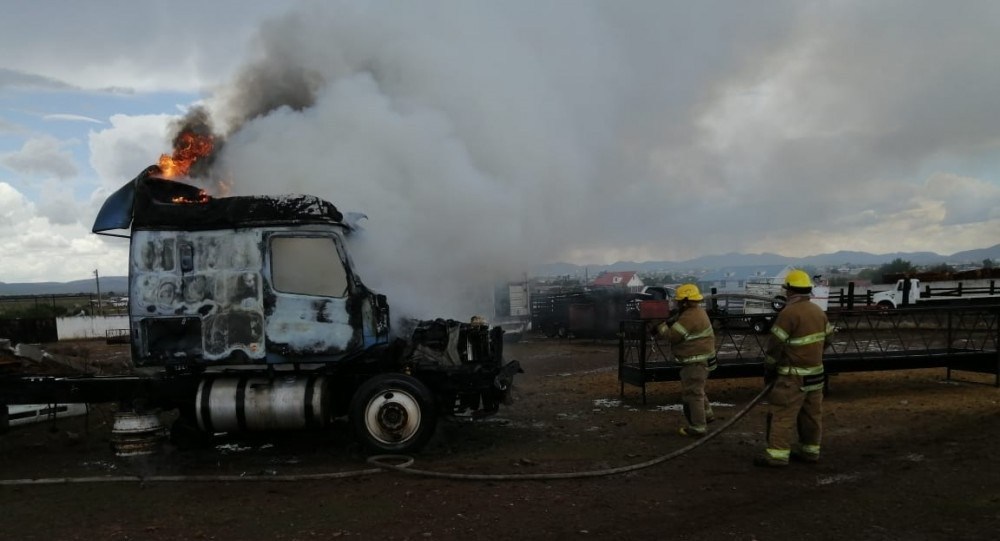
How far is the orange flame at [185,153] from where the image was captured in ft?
26.9

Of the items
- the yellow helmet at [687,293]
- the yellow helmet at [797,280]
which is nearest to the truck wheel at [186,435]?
the yellow helmet at [687,293]

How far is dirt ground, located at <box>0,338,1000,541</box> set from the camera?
16.4ft

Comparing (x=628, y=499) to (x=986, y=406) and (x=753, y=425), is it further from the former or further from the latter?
(x=986, y=406)

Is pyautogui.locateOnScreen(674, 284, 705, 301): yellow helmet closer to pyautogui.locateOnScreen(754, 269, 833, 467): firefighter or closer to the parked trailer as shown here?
pyautogui.locateOnScreen(754, 269, 833, 467): firefighter

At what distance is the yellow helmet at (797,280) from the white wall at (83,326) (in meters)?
35.0

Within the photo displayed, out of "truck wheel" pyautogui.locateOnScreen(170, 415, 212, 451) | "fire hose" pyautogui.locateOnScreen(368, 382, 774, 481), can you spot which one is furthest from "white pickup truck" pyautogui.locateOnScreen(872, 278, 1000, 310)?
"truck wheel" pyautogui.locateOnScreen(170, 415, 212, 451)

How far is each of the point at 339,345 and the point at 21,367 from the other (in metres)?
4.83

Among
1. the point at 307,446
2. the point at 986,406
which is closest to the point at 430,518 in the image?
the point at 307,446

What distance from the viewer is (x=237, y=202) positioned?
7.29m

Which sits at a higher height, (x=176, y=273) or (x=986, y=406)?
(x=176, y=273)

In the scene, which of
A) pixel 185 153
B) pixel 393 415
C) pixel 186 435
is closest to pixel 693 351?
pixel 393 415

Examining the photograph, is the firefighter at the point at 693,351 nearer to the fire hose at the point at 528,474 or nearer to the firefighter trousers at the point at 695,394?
the firefighter trousers at the point at 695,394

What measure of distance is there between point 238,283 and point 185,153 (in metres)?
3.08

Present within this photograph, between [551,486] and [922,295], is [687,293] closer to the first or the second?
[551,486]
